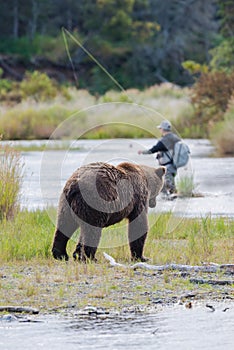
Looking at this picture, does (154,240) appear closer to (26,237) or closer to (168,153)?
(26,237)

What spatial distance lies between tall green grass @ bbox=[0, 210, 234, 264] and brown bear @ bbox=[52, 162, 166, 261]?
36 centimetres

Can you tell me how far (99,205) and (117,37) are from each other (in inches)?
2072

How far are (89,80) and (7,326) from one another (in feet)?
175

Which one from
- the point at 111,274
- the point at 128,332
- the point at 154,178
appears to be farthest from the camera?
the point at 154,178

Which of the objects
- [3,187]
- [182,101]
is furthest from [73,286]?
[182,101]

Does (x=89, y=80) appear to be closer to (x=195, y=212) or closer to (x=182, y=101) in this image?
(x=182, y=101)

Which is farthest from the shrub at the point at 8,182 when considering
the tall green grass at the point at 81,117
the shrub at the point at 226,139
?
the tall green grass at the point at 81,117

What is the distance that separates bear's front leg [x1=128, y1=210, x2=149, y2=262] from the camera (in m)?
10.6

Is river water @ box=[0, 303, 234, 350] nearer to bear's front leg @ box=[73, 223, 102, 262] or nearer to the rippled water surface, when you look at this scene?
bear's front leg @ box=[73, 223, 102, 262]

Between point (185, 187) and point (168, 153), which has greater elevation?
point (168, 153)

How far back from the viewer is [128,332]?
25.2ft

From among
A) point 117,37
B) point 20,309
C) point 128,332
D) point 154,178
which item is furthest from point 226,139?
point 117,37

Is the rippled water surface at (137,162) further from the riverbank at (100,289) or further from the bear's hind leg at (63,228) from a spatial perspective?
the riverbank at (100,289)

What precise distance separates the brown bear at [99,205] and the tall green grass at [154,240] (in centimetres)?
36
